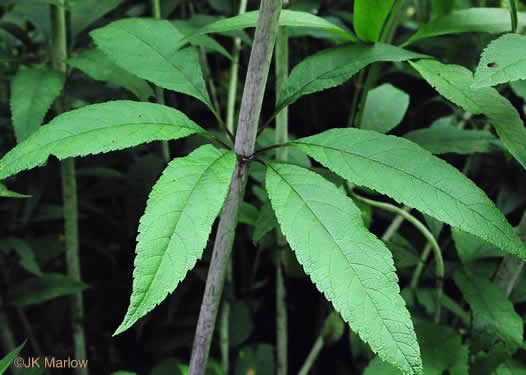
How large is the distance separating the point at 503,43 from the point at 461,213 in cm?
21

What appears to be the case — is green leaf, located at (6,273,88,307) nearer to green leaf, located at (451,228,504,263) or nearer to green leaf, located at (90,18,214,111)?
green leaf, located at (90,18,214,111)

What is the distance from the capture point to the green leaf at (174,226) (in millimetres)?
466

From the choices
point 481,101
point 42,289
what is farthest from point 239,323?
point 481,101

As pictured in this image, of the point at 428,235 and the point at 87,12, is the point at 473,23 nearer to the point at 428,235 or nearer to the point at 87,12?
the point at 428,235

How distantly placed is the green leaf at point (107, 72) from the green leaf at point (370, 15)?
35 centimetres

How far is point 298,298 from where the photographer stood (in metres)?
1.30

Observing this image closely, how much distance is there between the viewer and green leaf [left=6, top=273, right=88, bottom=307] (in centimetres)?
94

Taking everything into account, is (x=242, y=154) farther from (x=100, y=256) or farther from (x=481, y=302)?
(x=100, y=256)

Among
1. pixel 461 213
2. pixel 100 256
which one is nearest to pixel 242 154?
pixel 461 213

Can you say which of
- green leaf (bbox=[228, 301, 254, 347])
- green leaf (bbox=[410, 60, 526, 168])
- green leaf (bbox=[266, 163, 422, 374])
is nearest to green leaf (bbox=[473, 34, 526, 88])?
green leaf (bbox=[410, 60, 526, 168])

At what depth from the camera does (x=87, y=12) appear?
3.11ft

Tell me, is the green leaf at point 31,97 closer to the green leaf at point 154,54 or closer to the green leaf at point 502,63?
the green leaf at point 154,54

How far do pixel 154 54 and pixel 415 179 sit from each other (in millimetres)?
429

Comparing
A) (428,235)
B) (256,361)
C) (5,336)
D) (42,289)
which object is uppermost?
(428,235)
